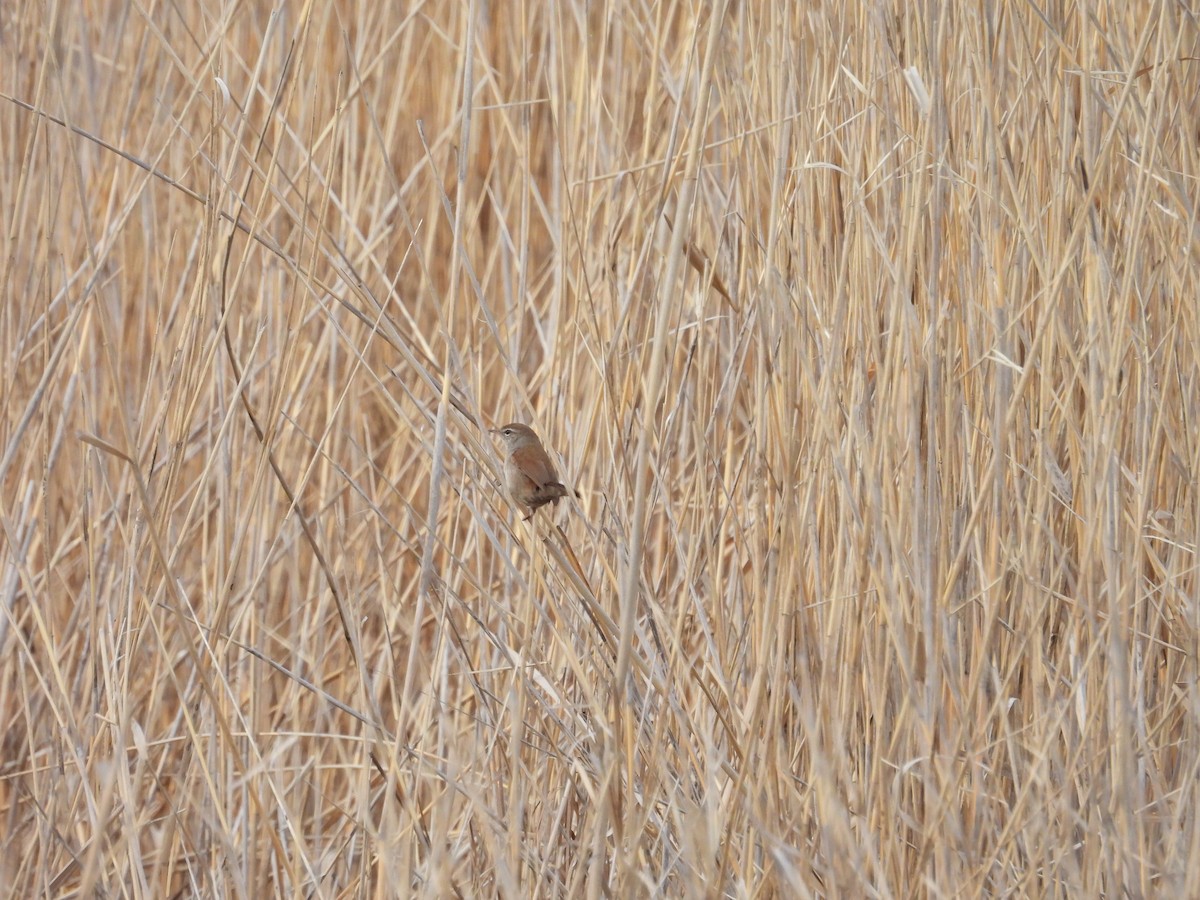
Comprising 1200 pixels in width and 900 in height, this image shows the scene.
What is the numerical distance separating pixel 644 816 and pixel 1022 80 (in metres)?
0.76

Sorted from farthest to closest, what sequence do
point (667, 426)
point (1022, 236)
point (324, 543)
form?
point (324, 543) < point (667, 426) < point (1022, 236)

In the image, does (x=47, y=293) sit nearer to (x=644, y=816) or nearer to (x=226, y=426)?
(x=226, y=426)

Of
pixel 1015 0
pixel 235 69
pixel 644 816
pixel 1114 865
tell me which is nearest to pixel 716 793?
pixel 644 816

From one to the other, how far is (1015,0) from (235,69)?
4.34 feet

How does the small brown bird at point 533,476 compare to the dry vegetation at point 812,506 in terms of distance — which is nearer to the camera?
the dry vegetation at point 812,506

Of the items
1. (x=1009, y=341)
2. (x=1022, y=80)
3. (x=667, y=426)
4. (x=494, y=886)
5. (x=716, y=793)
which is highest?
(x=1022, y=80)

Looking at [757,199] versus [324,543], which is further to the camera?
[324,543]

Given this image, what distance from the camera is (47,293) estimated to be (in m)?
1.36

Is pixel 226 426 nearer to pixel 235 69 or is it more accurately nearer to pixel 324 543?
pixel 324 543

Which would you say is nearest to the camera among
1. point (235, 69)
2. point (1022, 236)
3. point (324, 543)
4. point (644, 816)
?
point (644, 816)

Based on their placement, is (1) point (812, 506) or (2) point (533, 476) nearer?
(1) point (812, 506)

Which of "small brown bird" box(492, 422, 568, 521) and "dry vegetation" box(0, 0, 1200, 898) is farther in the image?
"small brown bird" box(492, 422, 568, 521)

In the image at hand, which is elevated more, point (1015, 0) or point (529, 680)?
point (1015, 0)

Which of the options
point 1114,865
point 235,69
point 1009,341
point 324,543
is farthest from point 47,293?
point 1114,865
